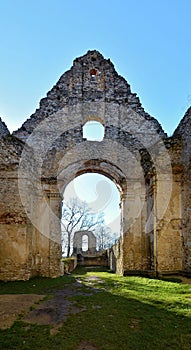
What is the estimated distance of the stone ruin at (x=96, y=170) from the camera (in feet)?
37.1

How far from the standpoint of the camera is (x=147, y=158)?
13.6m

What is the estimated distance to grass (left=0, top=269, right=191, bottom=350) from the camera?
4.16 metres

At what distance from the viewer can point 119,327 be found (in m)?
4.95

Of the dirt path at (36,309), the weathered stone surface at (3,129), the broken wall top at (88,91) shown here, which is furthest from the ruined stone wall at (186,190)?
the weathered stone surface at (3,129)

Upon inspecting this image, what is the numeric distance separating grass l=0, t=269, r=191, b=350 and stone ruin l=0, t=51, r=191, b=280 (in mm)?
3979

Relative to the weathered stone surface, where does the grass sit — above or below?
below

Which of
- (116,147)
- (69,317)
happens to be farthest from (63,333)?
(116,147)

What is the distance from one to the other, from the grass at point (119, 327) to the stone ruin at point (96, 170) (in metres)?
3.98

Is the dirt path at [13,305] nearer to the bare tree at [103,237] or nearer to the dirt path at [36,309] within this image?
the dirt path at [36,309]

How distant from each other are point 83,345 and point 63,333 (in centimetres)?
59

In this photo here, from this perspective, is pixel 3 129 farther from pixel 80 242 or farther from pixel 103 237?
pixel 103 237

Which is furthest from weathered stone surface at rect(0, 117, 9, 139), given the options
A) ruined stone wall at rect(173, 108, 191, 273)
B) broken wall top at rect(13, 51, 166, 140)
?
ruined stone wall at rect(173, 108, 191, 273)

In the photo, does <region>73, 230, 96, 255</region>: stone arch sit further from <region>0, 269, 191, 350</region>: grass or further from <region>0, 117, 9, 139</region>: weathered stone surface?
<region>0, 269, 191, 350</region>: grass

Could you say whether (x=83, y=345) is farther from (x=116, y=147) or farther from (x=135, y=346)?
(x=116, y=147)
